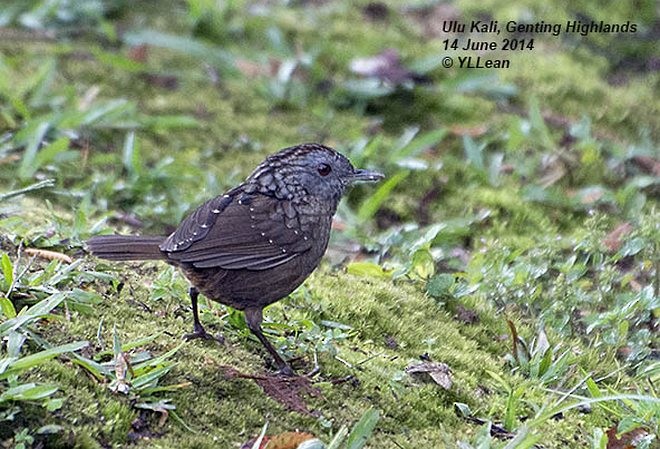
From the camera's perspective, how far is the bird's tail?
4.39 meters

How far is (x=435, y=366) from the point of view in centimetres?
448

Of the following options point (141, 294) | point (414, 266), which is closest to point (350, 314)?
point (414, 266)

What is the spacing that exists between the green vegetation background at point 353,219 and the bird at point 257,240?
0.19 m

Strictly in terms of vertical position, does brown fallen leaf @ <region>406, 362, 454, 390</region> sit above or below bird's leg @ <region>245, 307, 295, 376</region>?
below

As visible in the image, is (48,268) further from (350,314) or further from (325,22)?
(325,22)

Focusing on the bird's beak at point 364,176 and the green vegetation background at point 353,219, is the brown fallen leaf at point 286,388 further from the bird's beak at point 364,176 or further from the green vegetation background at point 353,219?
the bird's beak at point 364,176

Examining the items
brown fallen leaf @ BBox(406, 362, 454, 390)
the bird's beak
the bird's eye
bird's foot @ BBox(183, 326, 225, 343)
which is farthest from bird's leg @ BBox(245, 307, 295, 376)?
the bird's beak

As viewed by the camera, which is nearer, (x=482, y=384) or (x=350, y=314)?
(x=482, y=384)

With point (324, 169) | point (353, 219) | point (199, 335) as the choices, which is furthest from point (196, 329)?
point (353, 219)

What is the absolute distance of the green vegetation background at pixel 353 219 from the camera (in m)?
3.86

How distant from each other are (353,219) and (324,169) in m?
1.53

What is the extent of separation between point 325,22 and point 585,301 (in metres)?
4.61

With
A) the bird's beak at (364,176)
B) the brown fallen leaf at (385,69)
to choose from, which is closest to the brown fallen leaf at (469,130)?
the brown fallen leaf at (385,69)

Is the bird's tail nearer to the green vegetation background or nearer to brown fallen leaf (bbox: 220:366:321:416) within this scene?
the green vegetation background
